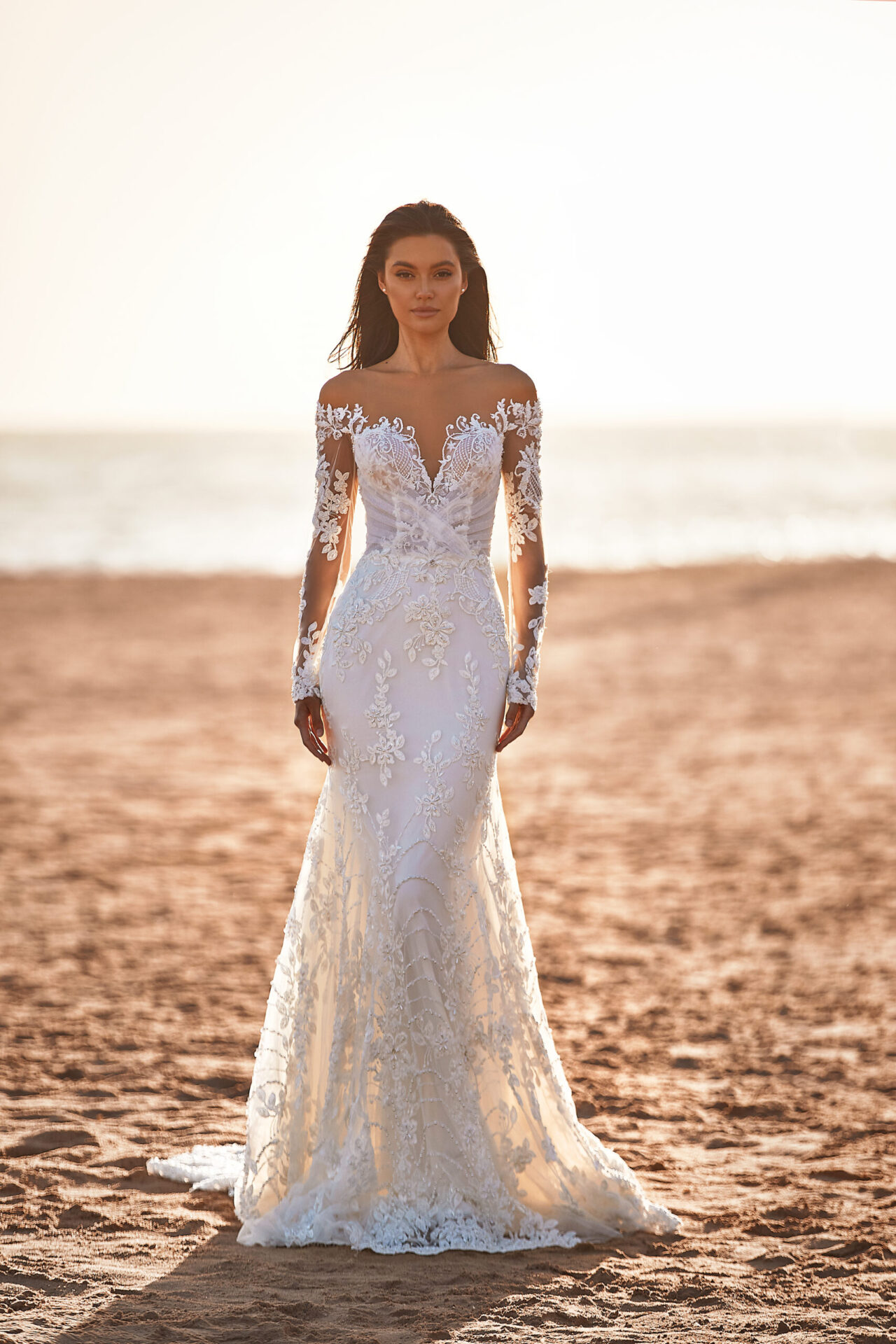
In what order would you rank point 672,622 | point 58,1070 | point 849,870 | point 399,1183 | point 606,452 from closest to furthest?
point 399,1183, point 58,1070, point 849,870, point 672,622, point 606,452

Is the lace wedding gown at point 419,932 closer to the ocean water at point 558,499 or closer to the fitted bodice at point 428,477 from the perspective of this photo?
the fitted bodice at point 428,477

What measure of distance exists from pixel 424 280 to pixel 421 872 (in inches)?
60.4

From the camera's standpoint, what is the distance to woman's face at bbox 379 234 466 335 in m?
3.65

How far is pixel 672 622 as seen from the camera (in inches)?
674

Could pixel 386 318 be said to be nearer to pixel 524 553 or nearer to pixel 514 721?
pixel 524 553

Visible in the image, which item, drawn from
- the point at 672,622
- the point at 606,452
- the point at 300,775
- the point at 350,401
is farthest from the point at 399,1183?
the point at 606,452

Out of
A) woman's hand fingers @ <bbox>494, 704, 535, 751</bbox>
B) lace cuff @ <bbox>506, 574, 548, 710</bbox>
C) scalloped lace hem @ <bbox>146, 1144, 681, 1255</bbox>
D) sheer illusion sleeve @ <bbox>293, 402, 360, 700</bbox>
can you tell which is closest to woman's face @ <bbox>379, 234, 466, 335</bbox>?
sheer illusion sleeve @ <bbox>293, 402, 360, 700</bbox>

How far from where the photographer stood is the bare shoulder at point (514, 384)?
371 centimetres

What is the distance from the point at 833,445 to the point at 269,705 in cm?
4373

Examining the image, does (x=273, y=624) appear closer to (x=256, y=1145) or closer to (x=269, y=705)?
(x=269, y=705)

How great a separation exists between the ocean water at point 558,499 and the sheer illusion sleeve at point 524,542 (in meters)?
20.7

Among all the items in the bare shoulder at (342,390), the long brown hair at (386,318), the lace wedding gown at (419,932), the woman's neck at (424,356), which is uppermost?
the long brown hair at (386,318)

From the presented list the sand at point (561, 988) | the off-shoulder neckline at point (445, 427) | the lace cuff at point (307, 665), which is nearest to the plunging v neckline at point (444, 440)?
the off-shoulder neckline at point (445, 427)

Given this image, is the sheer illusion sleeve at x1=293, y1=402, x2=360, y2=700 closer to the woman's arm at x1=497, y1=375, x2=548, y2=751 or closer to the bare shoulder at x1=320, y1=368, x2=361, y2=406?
the bare shoulder at x1=320, y1=368, x2=361, y2=406
